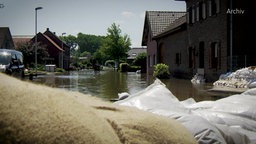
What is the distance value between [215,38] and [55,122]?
2042 cm

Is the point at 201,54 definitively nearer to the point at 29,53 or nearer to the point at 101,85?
the point at 101,85

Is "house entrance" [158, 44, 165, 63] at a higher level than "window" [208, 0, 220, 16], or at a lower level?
lower

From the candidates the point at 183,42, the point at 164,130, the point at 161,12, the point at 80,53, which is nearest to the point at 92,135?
the point at 164,130

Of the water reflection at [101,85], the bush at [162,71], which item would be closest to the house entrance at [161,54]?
the bush at [162,71]

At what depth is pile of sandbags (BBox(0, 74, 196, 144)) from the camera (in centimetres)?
103

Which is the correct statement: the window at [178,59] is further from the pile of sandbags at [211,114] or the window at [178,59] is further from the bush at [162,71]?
the pile of sandbags at [211,114]

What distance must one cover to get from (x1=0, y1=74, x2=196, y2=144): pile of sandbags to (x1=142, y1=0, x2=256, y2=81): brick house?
17488 millimetres

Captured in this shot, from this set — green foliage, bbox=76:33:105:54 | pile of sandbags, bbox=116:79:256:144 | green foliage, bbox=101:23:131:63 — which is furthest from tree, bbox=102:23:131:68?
green foliage, bbox=76:33:105:54

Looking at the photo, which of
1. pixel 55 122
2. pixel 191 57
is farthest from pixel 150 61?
pixel 55 122

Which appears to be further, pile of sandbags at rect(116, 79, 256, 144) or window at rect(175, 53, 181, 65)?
window at rect(175, 53, 181, 65)

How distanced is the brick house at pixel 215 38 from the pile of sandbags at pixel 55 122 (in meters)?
17.5

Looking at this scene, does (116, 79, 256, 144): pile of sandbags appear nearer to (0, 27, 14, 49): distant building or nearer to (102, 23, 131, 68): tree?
(0, 27, 14, 49): distant building

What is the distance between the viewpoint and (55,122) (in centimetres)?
108

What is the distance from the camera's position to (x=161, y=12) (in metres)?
37.5
